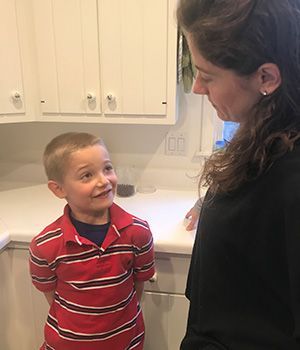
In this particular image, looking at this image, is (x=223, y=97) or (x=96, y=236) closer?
(x=223, y=97)

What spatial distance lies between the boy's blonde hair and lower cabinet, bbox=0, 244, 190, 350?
436 mm

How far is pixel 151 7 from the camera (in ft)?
4.50

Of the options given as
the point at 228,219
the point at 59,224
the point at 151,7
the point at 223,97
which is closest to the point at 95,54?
the point at 151,7

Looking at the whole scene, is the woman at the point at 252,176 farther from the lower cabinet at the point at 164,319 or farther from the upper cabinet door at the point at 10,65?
the upper cabinet door at the point at 10,65

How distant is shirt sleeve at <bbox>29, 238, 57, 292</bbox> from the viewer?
3.49 feet

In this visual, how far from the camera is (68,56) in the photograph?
1473 millimetres

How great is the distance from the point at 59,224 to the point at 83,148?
0.24 meters

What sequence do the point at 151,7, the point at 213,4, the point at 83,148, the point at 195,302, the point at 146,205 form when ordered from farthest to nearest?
the point at 146,205 → the point at 151,7 → the point at 83,148 → the point at 195,302 → the point at 213,4

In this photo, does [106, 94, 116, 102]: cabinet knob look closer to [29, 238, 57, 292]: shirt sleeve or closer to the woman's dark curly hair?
[29, 238, 57, 292]: shirt sleeve

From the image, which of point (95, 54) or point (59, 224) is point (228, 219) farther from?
point (95, 54)

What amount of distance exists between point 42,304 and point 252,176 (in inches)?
43.6

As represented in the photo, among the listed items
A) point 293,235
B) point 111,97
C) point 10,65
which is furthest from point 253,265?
point 10,65

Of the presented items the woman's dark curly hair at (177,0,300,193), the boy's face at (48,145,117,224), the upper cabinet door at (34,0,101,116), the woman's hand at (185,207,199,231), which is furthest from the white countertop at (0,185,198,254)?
the woman's dark curly hair at (177,0,300,193)

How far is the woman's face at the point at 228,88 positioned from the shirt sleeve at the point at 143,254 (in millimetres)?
549
